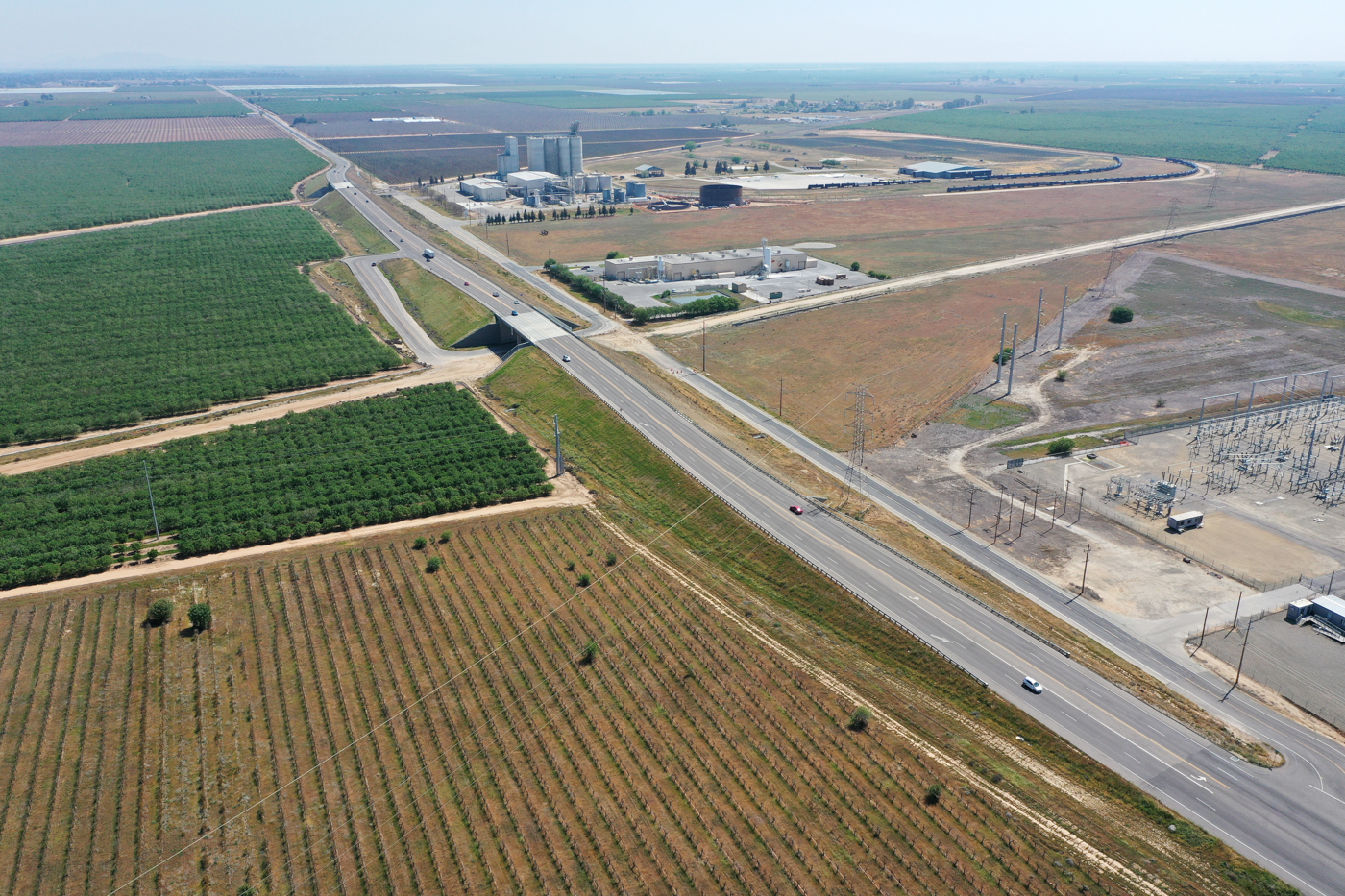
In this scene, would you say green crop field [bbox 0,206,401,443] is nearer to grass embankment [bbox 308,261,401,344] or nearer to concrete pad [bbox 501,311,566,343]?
grass embankment [bbox 308,261,401,344]

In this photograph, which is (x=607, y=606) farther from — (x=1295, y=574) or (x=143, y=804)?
(x=1295, y=574)

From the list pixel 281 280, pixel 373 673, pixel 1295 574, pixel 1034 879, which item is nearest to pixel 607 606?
pixel 373 673

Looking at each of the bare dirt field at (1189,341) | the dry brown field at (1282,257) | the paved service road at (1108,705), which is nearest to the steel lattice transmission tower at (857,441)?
the paved service road at (1108,705)

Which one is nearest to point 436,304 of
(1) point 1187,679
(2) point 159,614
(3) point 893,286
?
(3) point 893,286

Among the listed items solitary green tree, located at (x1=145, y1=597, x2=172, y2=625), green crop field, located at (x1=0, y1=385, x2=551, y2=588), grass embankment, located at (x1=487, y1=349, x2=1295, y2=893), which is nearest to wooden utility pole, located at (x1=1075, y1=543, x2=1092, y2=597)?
grass embankment, located at (x1=487, y1=349, x2=1295, y2=893)

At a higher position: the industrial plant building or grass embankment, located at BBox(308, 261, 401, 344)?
the industrial plant building

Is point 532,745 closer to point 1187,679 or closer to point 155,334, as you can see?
point 1187,679

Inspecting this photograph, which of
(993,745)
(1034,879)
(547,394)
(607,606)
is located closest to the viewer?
(1034,879)
